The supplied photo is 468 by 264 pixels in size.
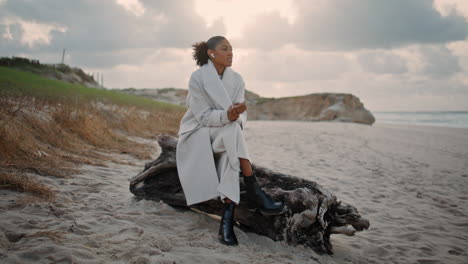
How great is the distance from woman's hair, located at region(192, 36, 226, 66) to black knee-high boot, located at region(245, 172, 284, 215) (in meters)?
1.30

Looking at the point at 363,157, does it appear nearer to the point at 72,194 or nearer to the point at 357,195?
the point at 357,195

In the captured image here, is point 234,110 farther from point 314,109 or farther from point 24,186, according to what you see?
point 314,109

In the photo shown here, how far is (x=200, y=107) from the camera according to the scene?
3.08 m

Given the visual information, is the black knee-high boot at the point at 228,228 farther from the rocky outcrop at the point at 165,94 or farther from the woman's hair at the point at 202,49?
the rocky outcrop at the point at 165,94

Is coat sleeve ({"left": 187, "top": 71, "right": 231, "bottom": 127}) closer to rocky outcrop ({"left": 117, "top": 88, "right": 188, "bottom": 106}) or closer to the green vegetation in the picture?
the green vegetation

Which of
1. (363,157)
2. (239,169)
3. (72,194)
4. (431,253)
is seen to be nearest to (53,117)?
(72,194)

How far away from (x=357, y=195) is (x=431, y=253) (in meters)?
1.89

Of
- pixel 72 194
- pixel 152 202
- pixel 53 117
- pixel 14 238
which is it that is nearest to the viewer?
pixel 14 238

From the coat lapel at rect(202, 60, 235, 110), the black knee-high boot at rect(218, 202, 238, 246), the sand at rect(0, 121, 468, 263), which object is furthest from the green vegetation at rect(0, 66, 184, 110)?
the black knee-high boot at rect(218, 202, 238, 246)

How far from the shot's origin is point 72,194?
3209 millimetres

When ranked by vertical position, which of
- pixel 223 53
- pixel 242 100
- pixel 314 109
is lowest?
pixel 242 100

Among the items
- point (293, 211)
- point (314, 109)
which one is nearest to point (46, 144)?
point (293, 211)

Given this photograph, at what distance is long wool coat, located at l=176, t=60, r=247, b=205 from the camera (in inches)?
117

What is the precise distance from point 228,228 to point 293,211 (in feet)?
2.03
